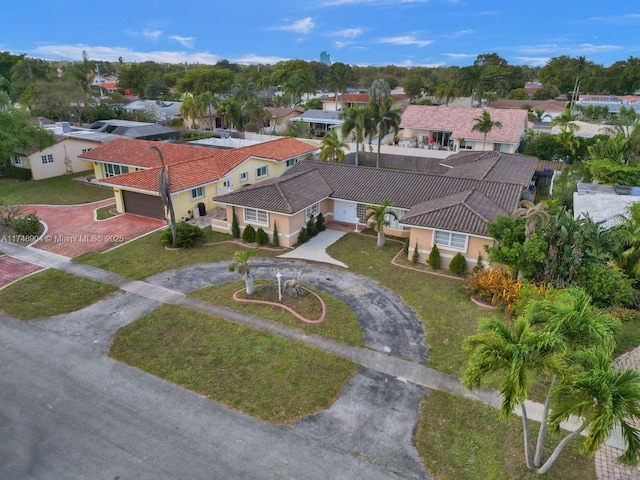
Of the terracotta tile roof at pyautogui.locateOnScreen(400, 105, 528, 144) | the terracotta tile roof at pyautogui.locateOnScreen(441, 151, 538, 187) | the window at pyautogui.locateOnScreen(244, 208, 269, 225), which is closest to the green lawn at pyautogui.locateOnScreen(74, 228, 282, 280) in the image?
the window at pyautogui.locateOnScreen(244, 208, 269, 225)

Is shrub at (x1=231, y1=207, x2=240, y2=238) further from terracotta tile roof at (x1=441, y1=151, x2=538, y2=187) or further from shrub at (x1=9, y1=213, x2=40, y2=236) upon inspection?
terracotta tile roof at (x1=441, y1=151, x2=538, y2=187)

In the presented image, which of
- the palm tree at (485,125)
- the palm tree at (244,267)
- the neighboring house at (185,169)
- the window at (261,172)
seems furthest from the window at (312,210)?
the palm tree at (485,125)

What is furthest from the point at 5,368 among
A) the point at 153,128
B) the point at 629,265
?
the point at 153,128

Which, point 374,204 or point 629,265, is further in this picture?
point 374,204

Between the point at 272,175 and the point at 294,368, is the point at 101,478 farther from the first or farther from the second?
the point at 272,175

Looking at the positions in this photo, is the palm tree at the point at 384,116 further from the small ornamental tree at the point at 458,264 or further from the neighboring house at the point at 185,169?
the small ornamental tree at the point at 458,264

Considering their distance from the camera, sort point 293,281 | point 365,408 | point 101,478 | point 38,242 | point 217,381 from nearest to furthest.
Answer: point 101,478 < point 365,408 < point 217,381 < point 293,281 < point 38,242
